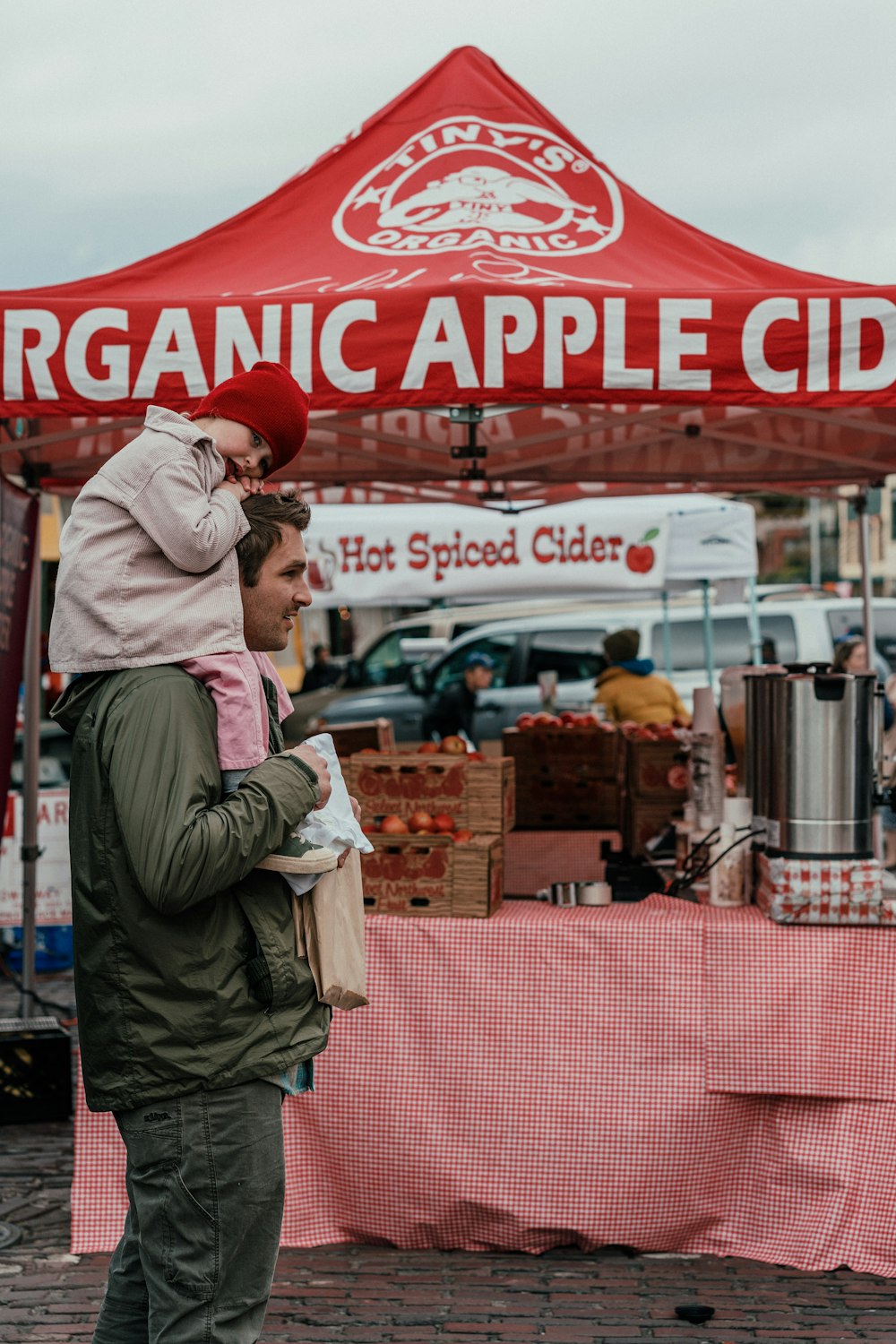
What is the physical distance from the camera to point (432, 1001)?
14.1 ft

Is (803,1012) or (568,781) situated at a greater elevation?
(568,781)

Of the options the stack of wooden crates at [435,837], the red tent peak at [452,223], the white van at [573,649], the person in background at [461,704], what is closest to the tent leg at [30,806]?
the red tent peak at [452,223]

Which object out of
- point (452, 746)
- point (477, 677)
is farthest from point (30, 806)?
point (477, 677)

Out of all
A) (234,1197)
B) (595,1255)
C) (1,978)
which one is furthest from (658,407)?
(1,978)

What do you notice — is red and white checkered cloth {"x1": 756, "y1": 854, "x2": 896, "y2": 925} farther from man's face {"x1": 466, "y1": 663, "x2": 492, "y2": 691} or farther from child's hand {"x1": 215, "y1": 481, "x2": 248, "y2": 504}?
man's face {"x1": 466, "y1": 663, "x2": 492, "y2": 691}

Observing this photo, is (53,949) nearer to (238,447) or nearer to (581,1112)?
(581,1112)

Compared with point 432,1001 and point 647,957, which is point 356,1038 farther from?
point 647,957

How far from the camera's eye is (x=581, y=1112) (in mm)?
4219

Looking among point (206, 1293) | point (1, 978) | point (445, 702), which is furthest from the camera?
point (445, 702)

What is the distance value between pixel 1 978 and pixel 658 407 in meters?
5.44

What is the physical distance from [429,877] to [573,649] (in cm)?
1222

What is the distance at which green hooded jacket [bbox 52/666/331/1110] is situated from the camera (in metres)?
2.23

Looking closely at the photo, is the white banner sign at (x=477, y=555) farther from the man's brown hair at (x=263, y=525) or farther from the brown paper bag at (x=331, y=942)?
the brown paper bag at (x=331, y=942)

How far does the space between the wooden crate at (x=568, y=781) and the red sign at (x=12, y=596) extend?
243 cm
